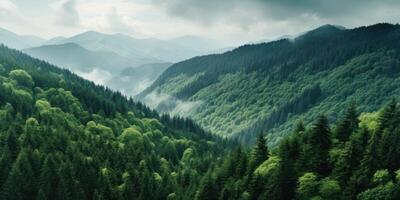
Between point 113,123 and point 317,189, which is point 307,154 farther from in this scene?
point 113,123

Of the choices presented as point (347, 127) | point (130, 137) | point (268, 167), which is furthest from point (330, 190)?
point (130, 137)

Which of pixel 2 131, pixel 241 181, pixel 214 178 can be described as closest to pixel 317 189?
pixel 241 181

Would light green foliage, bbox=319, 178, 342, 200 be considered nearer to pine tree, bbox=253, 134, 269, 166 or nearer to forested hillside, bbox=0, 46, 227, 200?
pine tree, bbox=253, 134, 269, 166

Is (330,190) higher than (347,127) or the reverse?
the reverse

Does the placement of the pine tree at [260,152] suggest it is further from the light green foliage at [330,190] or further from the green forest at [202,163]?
the light green foliage at [330,190]

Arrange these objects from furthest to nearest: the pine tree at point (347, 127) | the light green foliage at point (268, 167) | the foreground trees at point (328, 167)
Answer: the pine tree at point (347, 127) → the light green foliage at point (268, 167) → the foreground trees at point (328, 167)

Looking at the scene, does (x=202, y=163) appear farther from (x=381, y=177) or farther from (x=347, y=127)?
(x=381, y=177)

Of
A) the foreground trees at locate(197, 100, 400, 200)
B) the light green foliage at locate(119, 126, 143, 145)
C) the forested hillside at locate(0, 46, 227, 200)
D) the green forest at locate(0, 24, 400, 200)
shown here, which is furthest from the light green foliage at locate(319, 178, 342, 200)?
the light green foliage at locate(119, 126, 143, 145)

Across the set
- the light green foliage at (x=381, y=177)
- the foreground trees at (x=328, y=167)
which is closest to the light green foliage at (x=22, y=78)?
the foreground trees at (x=328, y=167)
